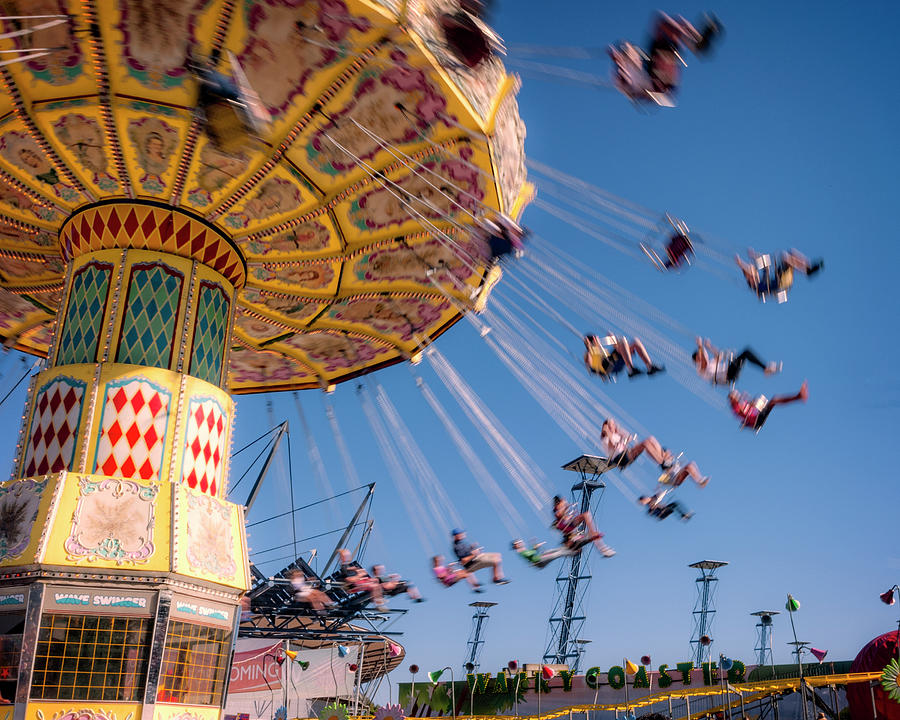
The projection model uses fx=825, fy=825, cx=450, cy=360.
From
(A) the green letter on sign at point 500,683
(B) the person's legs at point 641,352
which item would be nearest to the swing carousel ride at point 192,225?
(B) the person's legs at point 641,352

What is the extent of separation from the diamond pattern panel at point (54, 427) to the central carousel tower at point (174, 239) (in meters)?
0.03

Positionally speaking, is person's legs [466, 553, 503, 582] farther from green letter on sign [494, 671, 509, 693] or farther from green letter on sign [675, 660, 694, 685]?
green letter on sign [494, 671, 509, 693]

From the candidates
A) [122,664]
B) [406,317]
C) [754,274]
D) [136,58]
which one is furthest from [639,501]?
[136,58]

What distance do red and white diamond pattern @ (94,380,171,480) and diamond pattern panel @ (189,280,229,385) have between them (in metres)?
0.96

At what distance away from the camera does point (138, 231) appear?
12.7m

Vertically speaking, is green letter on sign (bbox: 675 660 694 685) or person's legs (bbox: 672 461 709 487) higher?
person's legs (bbox: 672 461 709 487)

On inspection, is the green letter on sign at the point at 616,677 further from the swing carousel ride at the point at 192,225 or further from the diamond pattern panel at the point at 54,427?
the diamond pattern panel at the point at 54,427

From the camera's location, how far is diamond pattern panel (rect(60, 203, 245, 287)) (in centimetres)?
1269

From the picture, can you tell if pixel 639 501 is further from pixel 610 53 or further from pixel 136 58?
pixel 136 58

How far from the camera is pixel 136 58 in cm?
1002

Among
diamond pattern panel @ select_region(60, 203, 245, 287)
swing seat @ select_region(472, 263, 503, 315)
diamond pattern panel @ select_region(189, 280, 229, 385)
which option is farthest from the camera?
swing seat @ select_region(472, 263, 503, 315)

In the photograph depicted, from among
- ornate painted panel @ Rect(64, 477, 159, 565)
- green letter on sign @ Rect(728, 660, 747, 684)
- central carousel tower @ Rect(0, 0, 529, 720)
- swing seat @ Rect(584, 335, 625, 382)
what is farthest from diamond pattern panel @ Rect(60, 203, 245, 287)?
green letter on sign @ Rect(728, 660, 747, 684)

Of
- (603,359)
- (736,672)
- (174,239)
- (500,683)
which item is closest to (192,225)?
(174,239)

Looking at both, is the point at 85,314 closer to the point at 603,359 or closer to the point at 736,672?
the point at 603,359
